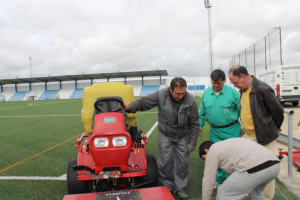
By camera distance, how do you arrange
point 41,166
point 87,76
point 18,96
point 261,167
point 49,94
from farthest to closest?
point 18,96 < point 49,94 < point 87,76 < point 41,166 < point 261,167

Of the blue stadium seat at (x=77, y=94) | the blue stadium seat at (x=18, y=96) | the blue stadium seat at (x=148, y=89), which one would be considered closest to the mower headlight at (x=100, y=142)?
the blue stadium seat at (x=148, y=89)

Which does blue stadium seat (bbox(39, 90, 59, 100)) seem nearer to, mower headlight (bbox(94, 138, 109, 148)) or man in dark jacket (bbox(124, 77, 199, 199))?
man in dark jacket (bbox(124, 77, 199, 199))

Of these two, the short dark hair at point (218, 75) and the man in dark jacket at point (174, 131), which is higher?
the short dark hair at point (218, 75)

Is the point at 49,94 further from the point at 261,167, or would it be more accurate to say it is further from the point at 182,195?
the point at 261,167

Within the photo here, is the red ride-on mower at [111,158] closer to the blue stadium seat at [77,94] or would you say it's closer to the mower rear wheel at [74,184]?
the mower rear wheel at [74,184]

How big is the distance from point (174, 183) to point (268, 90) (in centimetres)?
190

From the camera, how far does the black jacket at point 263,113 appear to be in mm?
2871

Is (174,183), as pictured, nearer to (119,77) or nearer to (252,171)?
(252,171)

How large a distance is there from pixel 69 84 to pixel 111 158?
5955cm

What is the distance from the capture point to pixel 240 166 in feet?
7.19

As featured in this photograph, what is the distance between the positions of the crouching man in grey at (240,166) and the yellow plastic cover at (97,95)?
6.65 feet

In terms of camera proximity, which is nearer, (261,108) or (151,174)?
(261,108)

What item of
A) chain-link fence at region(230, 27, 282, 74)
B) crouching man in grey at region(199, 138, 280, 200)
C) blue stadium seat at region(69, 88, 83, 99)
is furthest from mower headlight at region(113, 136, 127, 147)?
blue stadium seat at region(69, 88, 83, 99)

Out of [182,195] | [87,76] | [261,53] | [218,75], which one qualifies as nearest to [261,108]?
[218,75]
